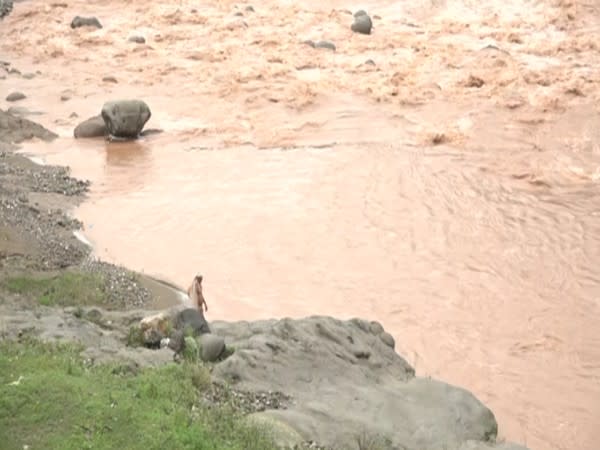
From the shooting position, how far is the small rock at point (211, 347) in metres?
8.44

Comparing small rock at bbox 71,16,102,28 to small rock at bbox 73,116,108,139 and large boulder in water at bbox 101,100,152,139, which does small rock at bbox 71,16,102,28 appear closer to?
small rock at bbox 73,116,108,139

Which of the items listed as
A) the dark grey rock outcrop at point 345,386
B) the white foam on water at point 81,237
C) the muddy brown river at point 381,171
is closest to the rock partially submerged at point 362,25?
the muddy brown river at point 381,171

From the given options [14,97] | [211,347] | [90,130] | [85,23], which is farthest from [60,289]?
[85,23]

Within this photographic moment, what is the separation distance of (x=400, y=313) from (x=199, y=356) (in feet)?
16.5

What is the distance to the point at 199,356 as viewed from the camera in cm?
836

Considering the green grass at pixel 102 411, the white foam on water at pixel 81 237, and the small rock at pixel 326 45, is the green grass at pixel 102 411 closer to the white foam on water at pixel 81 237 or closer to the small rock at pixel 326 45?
the white foam on water at pixel 81 237

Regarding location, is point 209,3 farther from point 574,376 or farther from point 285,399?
point 285,399

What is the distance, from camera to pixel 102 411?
21.4 ft

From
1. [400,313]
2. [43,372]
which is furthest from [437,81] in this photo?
[43,372]

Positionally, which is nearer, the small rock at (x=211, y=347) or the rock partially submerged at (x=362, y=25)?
the small rock at (x=211, y=347)

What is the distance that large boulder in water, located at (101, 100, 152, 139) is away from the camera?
770 inches

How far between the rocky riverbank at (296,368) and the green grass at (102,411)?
33 cm

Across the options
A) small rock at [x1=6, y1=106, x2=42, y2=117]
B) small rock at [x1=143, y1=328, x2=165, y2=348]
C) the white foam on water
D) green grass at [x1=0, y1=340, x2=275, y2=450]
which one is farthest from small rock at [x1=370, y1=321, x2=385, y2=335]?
small rock at [x1=6, y1=106, x2=42, y2=117]

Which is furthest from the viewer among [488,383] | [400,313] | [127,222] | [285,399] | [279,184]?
[279,184]
